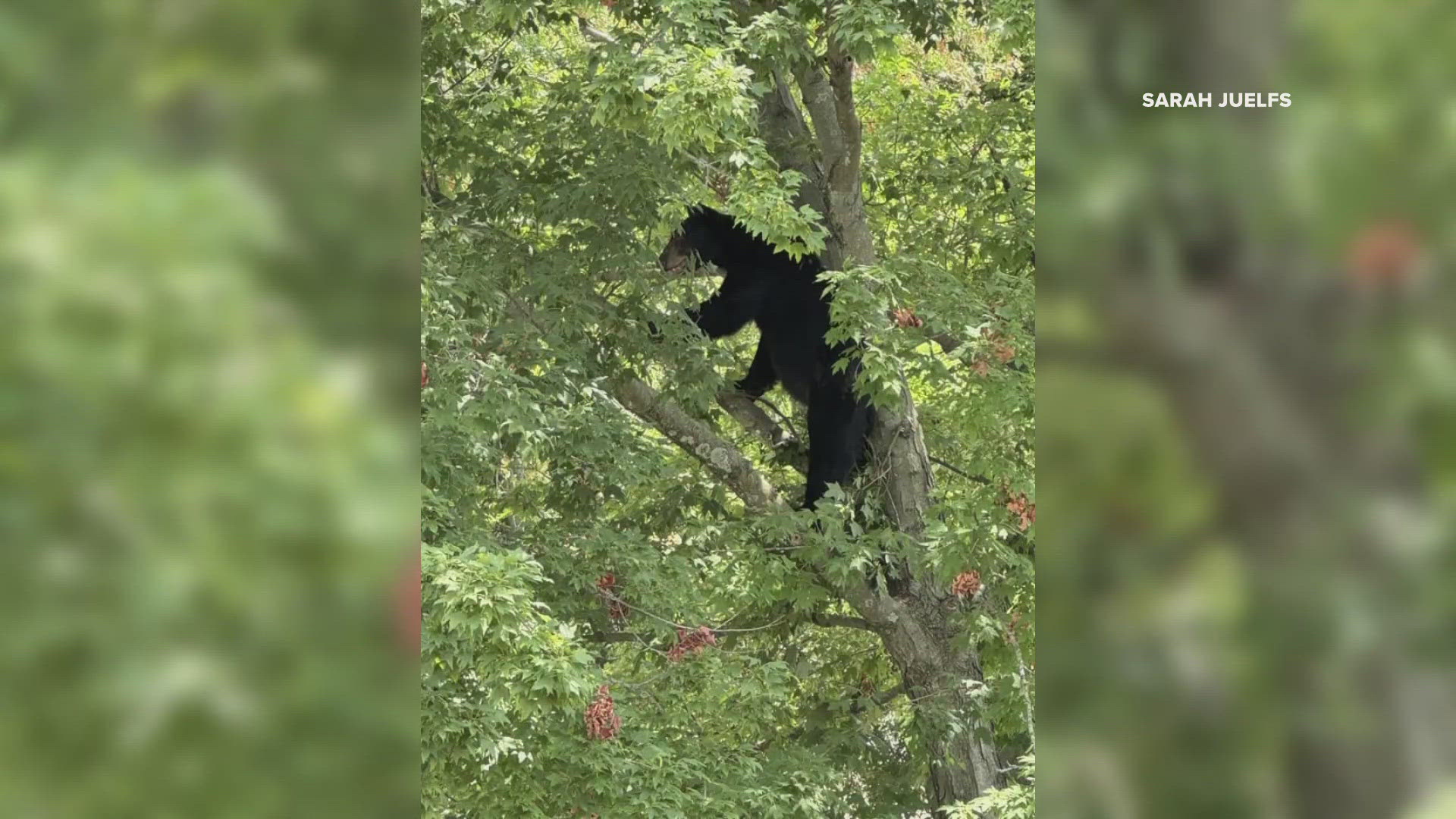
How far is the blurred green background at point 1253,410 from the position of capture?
2.26 feet

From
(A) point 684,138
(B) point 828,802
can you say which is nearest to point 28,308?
(A) point 684,138

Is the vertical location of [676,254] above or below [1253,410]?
above

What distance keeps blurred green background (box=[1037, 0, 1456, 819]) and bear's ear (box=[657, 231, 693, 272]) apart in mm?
4073

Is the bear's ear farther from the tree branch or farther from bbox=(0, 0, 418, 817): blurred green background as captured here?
bbox=(0, 0, 418, 817): blurred green background

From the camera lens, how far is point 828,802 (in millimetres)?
4770

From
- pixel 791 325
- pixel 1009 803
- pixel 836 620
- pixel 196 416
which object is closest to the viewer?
pixel 196 416

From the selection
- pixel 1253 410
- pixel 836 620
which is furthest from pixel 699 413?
pixel 1253 410

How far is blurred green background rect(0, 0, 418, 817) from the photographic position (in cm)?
60

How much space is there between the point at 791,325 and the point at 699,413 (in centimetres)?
53

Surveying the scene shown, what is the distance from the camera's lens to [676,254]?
482cm

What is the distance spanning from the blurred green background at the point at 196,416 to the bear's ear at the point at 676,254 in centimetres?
414

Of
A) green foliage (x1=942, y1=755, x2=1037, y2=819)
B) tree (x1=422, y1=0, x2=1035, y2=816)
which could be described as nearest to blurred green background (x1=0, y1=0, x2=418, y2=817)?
tree (x1=422, y1=0, x2=1035, y2=816)

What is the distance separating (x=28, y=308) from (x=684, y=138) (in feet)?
9.23

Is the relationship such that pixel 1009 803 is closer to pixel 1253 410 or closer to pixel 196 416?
pixel 1253 410
